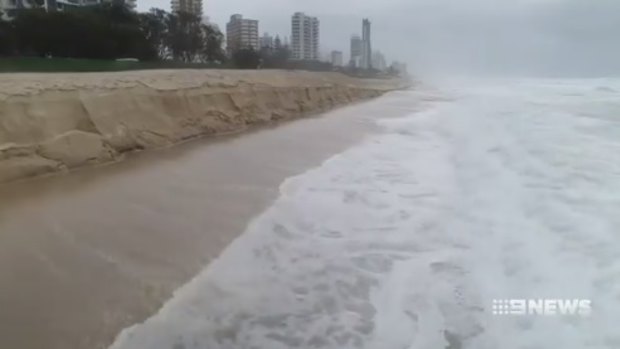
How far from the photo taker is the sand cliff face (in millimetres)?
8836

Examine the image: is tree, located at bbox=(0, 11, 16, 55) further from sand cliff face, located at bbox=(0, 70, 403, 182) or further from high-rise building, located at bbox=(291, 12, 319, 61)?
high-rise building, located at bbox=(291, 12, 319, 61)

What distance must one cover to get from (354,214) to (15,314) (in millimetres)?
3527

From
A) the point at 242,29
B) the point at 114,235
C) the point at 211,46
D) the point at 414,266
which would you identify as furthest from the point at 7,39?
the point at 242,29

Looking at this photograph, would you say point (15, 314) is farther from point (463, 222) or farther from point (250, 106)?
point (250, 106)

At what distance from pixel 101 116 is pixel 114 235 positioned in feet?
19.4

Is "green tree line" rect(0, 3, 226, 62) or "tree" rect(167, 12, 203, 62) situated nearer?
"green tree line" rect(0, 3, 226, 62)

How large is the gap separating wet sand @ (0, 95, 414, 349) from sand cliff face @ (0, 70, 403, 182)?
52 centimetres

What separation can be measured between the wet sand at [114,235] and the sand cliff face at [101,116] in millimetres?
525

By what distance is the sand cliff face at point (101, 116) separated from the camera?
29.0 ft

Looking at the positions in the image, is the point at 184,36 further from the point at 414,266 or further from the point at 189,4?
the point at 414,266

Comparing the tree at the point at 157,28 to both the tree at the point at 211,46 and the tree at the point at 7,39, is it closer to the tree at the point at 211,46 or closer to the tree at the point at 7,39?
the tree at the point at 211,46

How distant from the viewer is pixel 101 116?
1085cm

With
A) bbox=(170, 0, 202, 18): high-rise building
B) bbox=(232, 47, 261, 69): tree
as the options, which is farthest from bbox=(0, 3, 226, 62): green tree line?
bbox=(170, 0, 202, 18): high-rise building

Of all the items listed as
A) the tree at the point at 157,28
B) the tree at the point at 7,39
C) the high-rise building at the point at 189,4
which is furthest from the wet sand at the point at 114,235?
the high-rise building at the point at 189,4
